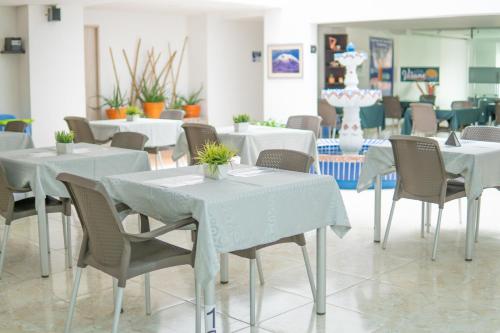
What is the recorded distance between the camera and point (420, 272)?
454 cm

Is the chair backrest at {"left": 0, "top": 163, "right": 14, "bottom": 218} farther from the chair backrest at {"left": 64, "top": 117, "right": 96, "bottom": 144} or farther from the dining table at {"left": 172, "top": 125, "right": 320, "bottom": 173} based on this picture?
the chair backrest at {"left": 64, "top": 117, "right": 96, "bottom": 144}

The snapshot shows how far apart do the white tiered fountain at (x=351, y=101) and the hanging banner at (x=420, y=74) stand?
735 centimetres

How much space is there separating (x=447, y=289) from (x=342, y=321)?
2.89 feet

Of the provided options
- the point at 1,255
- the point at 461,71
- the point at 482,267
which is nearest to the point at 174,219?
the point at 1,255

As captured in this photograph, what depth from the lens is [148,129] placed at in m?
7.90

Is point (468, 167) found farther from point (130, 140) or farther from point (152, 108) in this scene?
point (152, 108)

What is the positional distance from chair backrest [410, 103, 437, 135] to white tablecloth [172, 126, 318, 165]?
17.1 ft

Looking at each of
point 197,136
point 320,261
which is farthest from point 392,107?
point 320,261

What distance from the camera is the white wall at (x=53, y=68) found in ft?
33.7

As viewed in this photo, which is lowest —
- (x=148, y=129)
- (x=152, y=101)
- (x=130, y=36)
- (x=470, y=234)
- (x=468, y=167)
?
(x=470, y=234)

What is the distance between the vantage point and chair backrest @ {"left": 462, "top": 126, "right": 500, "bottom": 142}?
19.2 feet

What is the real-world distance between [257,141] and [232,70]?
742 centimetres

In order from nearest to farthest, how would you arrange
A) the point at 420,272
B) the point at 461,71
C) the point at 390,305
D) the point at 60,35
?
the point at 390,305, the point at 420,272, the point at 60,35, the point at 461,71

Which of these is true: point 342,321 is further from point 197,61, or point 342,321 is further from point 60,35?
point 197,61
